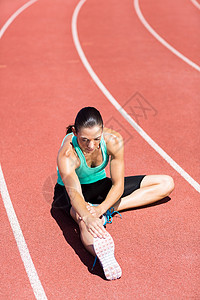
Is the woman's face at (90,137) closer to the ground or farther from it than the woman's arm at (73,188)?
farther from it

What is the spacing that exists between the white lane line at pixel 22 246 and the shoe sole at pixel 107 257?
549 millimetres

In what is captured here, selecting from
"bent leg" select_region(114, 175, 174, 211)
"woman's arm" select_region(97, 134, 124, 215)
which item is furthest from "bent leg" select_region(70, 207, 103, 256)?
"bent leg" select_region(114, 175, 174, 211)

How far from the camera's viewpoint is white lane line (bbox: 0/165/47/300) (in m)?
3.56

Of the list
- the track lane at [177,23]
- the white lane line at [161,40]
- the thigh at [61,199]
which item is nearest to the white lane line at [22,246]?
the thigh at [61,199]

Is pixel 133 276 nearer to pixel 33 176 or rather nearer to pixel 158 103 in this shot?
pixel 33 176

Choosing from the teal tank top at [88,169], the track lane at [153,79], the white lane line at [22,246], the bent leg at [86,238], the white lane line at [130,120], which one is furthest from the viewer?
the track lane at [153,79]

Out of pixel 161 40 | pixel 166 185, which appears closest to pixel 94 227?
pixel 166 185

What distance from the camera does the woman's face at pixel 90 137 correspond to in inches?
143

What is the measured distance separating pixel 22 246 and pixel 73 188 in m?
0.77

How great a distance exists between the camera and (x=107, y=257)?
366 centimetres

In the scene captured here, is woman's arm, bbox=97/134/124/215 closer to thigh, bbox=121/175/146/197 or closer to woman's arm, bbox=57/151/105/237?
woman's arm, bbox=57/151/105/237

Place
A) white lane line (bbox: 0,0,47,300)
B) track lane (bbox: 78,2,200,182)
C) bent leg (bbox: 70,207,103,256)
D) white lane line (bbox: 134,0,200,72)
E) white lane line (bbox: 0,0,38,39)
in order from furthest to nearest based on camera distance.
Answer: white lane line (bbox: 0,0,38,39)
white lane line (bbox: 134,0,200,72)
track lane (bbox: 78,2,200,182)
bent leg (bbox: 70,207,103,256)
white lane line (bbox: 0,0,47,300)

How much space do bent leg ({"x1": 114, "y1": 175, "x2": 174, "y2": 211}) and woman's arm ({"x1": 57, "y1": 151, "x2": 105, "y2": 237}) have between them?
29.1 inches

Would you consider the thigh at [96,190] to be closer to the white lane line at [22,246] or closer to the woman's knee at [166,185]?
the woman's knee at [166,185]
